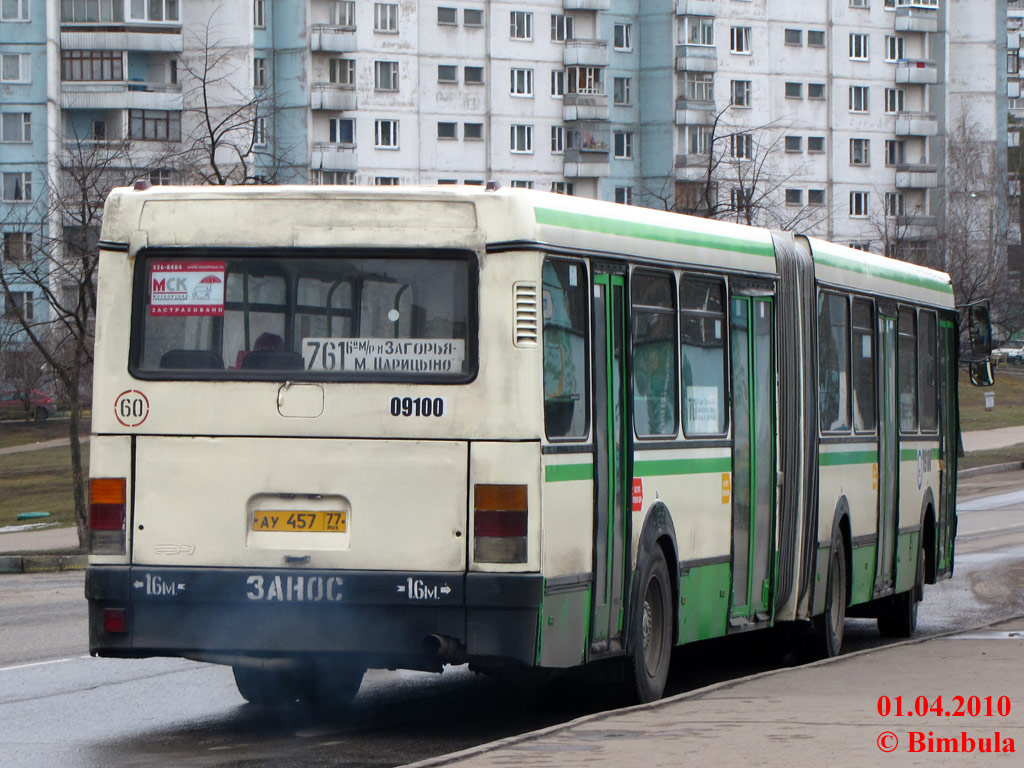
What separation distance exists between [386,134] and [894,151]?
33.4 m

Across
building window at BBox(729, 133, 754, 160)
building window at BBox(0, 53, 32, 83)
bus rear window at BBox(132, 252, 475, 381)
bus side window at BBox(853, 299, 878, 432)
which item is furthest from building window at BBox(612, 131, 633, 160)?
bus rear window at BBox(132, 252, 475, 381)

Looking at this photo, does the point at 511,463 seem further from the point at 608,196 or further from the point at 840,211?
the point at 840,211

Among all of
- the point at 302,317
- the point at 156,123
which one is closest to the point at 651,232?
the point at 302,317

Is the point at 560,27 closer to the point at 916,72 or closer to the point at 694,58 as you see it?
the point at 694,58

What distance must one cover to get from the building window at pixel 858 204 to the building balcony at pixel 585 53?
18571mm

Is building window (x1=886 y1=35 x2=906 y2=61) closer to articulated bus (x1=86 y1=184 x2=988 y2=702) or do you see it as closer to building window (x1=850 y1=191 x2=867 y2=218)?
building window (x1=850 y1=191 x2=867 y2=218)

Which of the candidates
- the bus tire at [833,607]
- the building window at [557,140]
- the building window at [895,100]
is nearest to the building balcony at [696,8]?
the building window at [557,140]

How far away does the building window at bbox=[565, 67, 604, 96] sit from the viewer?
102875 mm

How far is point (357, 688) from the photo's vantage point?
36.8 feet

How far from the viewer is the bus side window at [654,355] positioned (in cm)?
1076

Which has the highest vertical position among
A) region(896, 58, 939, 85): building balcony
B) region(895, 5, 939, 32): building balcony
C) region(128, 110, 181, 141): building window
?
region(895, 5, 939, 32): building balcony

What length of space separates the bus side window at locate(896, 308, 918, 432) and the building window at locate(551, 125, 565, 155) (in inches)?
3408

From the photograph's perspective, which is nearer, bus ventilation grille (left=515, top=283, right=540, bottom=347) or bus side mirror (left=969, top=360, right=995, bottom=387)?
bus ventilation grille (left=515, top=283, right=540, bottom=347)

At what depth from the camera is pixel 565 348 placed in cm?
977
